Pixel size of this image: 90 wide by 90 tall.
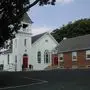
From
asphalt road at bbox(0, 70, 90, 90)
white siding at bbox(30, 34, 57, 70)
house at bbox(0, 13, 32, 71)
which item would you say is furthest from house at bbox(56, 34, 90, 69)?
asphalt road at bbox(0, 70, 90, 90)

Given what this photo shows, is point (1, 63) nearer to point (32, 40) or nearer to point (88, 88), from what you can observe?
point (32, 40)

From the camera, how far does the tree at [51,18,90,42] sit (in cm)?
8825

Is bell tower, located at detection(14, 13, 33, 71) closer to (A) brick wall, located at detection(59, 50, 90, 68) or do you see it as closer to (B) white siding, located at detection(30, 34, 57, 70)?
(B) white siding, located at detection(30, 34, 57, 70)

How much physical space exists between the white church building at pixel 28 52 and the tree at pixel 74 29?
71.5 ft

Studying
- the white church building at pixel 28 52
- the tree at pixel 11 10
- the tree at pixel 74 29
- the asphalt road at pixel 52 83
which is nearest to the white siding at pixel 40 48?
the white church building at pixel 28 52

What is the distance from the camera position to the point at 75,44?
64688 mm

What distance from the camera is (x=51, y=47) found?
68125mm

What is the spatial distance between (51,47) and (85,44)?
8.80 metres

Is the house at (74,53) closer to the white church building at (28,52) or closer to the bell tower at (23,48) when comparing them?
the white church building at (28,52)

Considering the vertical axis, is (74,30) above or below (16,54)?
above

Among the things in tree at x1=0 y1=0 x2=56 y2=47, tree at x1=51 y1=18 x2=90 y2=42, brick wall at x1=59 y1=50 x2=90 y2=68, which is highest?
tree at x1=51 y1=18 x2=90 y2=42

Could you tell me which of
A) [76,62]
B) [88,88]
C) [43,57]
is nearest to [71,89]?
[88,88]

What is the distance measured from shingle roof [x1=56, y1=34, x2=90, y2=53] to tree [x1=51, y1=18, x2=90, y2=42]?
20.0 metres

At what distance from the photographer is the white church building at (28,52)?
64.0 meters
